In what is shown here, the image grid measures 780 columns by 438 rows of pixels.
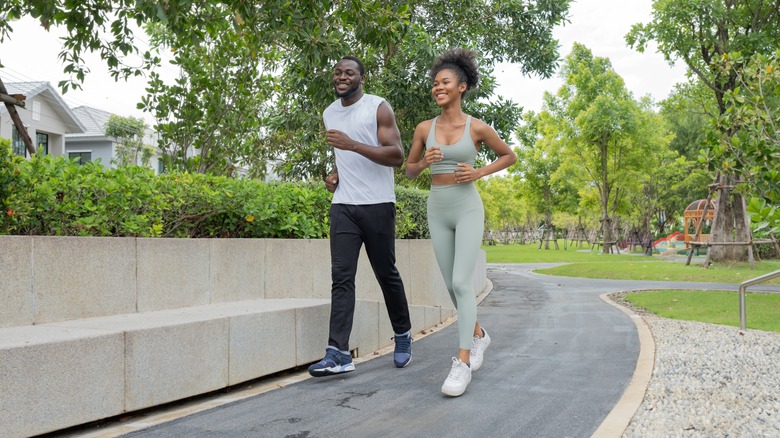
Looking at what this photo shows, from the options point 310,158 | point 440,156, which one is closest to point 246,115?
point 310,158

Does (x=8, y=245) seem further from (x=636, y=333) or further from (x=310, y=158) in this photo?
(x=310, y=158)

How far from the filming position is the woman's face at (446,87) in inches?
191

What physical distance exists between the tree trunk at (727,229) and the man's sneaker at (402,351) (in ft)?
63.8

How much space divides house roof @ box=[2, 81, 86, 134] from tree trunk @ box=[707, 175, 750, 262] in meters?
30.4

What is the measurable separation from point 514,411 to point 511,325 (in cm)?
435

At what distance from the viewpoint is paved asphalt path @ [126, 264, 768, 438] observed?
11.7 ft

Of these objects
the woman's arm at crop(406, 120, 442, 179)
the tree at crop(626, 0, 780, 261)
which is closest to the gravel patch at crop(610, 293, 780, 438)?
the woman's arm at crop(406, 120, 442, 179)

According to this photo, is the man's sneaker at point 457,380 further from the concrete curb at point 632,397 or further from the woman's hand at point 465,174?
the woman's hand at point 465,174

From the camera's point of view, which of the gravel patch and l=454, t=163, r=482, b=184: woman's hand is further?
l=454, t=163, r=482, b=184: woman's hand

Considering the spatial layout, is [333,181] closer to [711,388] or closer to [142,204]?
[142,204]

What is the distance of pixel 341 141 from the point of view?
4.57 metres

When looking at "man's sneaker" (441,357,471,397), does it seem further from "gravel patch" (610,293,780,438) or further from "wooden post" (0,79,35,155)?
"wooden post" (0,79,35,155)

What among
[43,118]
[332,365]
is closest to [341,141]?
[332,365]

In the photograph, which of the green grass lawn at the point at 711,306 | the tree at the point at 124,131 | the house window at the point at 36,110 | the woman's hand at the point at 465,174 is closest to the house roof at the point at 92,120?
the tree at the point at 124,131
